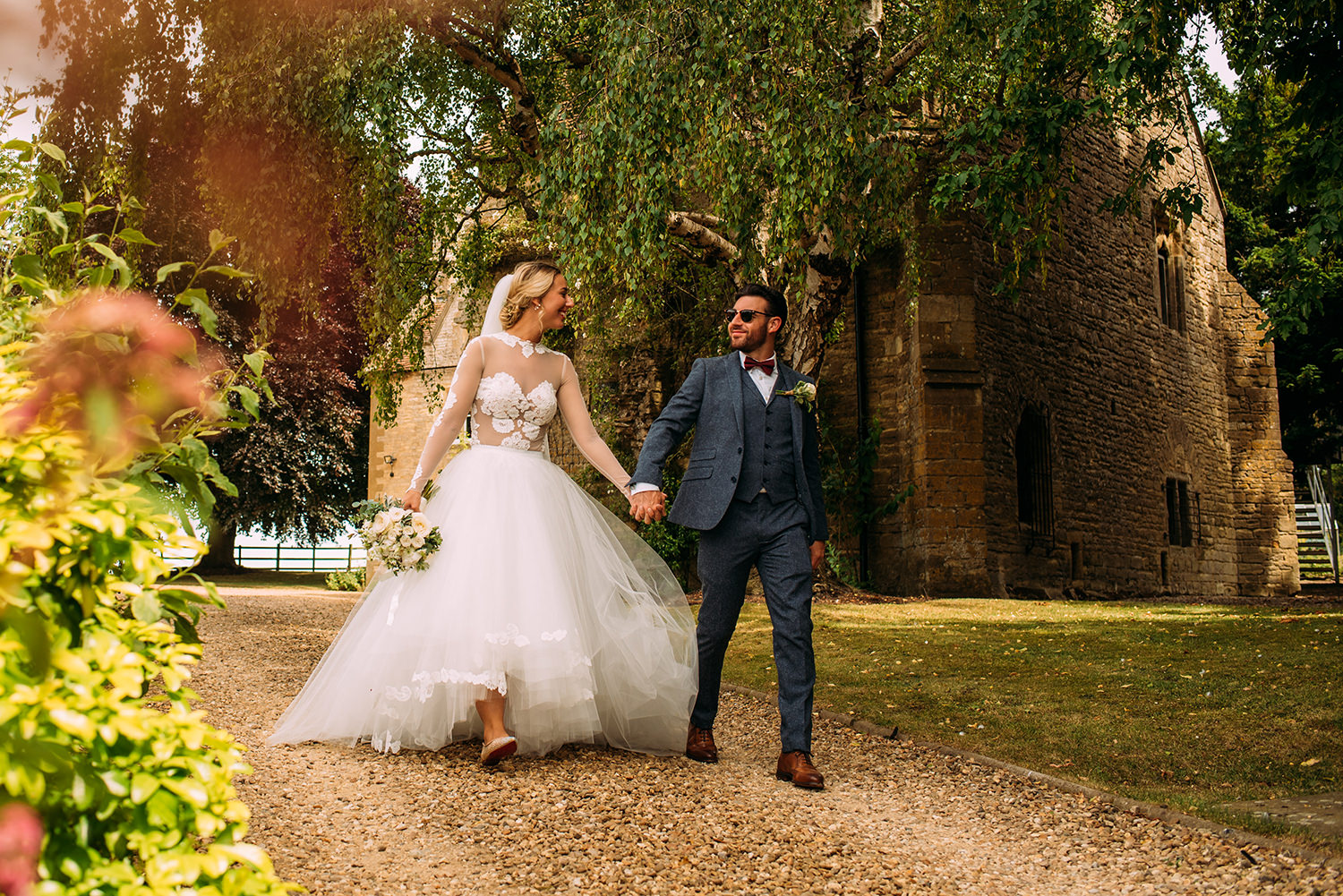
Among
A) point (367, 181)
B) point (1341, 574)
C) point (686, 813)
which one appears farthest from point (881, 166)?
point (1341, 574)

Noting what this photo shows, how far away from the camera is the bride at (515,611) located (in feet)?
13.2

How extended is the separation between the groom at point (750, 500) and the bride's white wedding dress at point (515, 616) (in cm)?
26

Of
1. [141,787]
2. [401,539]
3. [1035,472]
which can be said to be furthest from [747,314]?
[1035,472]

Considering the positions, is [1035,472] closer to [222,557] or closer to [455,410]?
[455,410]

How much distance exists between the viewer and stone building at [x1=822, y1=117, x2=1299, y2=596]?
14008mm

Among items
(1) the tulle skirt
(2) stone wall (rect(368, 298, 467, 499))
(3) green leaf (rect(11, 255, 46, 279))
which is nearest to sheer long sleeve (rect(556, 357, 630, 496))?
(1) the tulle skirt

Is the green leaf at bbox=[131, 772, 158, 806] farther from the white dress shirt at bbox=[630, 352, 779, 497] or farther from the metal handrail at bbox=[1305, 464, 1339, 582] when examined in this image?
the metal handrail at bbox=[1305, 464, 1339, 582]

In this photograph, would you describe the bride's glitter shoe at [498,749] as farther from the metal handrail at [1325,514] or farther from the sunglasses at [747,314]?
the metal handrail at [1325,514]

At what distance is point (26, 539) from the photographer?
1444 millimetres

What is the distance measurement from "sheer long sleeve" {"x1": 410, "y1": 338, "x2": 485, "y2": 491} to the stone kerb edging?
9.10 ft

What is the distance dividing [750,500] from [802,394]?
0.52 meters

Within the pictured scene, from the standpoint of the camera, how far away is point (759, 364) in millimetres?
4520

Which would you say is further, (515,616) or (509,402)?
(509,402)

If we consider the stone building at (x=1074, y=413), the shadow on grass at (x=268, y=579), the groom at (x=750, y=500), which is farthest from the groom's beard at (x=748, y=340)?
the shadow on grass at (x=268, y=579)
